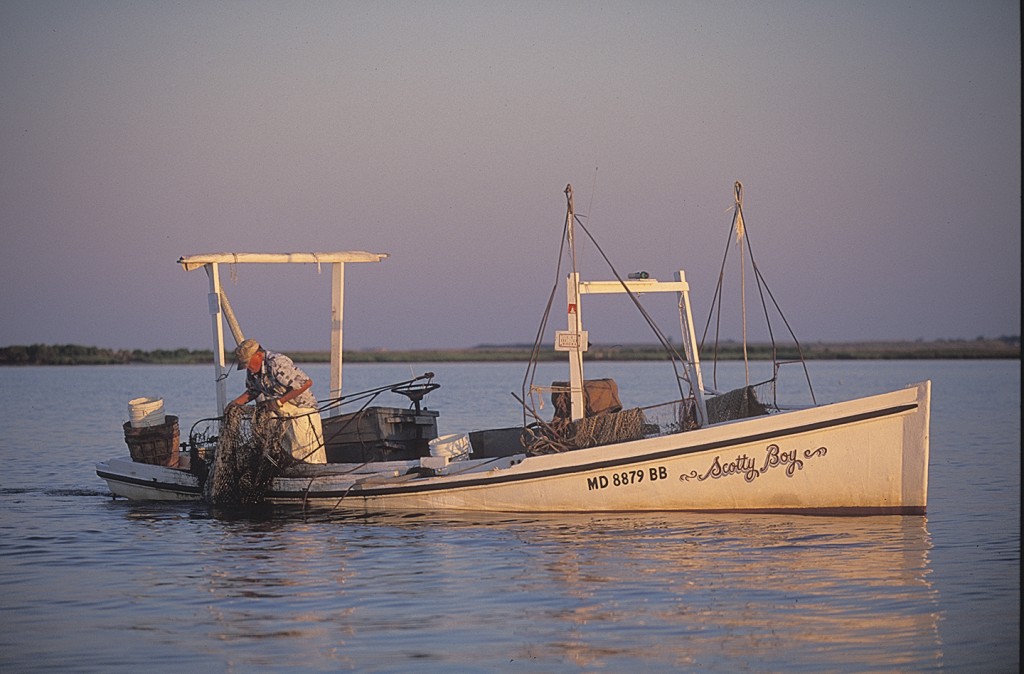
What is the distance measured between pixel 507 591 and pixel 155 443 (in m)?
8.12

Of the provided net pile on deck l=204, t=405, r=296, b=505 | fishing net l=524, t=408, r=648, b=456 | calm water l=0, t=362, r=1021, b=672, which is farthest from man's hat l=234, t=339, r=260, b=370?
fishing net l=524, t=408, r=648, b=456

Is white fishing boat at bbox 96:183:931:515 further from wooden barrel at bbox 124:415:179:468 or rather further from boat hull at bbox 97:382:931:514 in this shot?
wooden barrel at bbox 124:415:179:468

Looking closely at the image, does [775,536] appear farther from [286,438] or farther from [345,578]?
[286,438]

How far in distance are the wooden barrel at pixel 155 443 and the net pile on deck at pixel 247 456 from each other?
1644 millimetres

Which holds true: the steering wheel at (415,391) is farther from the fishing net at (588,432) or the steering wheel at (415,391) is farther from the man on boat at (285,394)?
the fishing net at (588,432)

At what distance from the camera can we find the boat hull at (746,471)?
14.4 metres

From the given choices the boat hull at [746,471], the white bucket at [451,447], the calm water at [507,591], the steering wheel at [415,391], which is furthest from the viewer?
the steering wheel at [415,391]

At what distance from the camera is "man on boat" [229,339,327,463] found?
16.4 meters

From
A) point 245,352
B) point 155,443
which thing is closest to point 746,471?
point 245,352

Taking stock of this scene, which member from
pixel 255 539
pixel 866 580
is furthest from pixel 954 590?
pixel 255 539

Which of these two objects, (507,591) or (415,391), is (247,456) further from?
(507,591)

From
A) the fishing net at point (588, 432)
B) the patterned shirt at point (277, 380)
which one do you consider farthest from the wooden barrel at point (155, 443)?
the fishing net at point (588, 432)

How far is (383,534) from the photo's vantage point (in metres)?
15.2

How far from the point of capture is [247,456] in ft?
54.8
